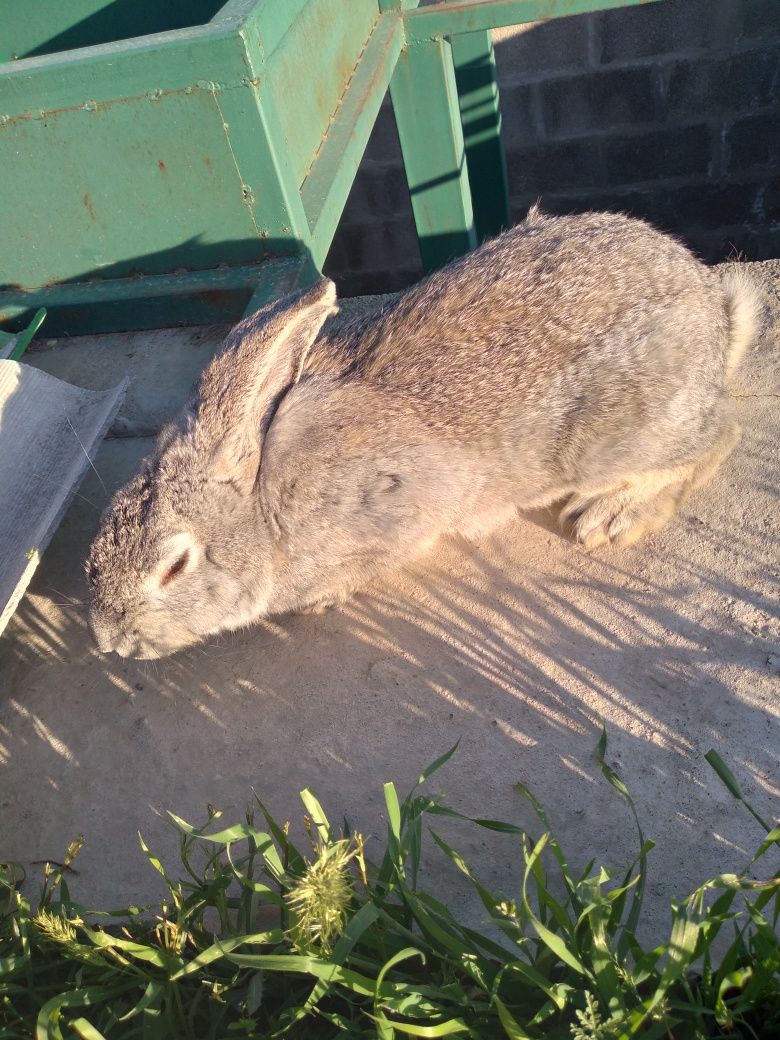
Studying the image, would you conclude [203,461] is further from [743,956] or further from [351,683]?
[743,956]

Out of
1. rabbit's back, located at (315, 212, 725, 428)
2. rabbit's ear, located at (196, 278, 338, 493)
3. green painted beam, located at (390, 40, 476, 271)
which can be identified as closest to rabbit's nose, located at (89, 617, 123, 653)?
rabbit's ear, located at (196, 278, 338, 493)

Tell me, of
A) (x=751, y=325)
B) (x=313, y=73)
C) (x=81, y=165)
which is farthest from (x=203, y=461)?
(x=751, y=325)

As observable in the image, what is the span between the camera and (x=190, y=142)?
2.78 meters

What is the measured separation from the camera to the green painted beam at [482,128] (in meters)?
4.19

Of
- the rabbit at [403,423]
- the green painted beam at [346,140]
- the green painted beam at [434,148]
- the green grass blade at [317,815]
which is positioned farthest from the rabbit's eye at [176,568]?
the green painted beam at [434,148]

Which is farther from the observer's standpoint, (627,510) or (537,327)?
(627,510)

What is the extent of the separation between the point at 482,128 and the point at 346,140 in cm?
147

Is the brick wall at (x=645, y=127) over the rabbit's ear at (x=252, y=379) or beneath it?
beneath

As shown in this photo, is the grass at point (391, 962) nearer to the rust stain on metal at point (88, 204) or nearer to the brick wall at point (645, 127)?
the rust stain on metal at point (88, 204)

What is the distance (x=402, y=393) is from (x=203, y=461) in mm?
604

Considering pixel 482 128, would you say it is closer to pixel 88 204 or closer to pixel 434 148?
pixel 434 148

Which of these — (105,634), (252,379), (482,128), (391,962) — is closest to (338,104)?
(482,128)

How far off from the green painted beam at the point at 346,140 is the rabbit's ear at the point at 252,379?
622 mm

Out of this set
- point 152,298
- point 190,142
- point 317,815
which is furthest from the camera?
point 152,298
